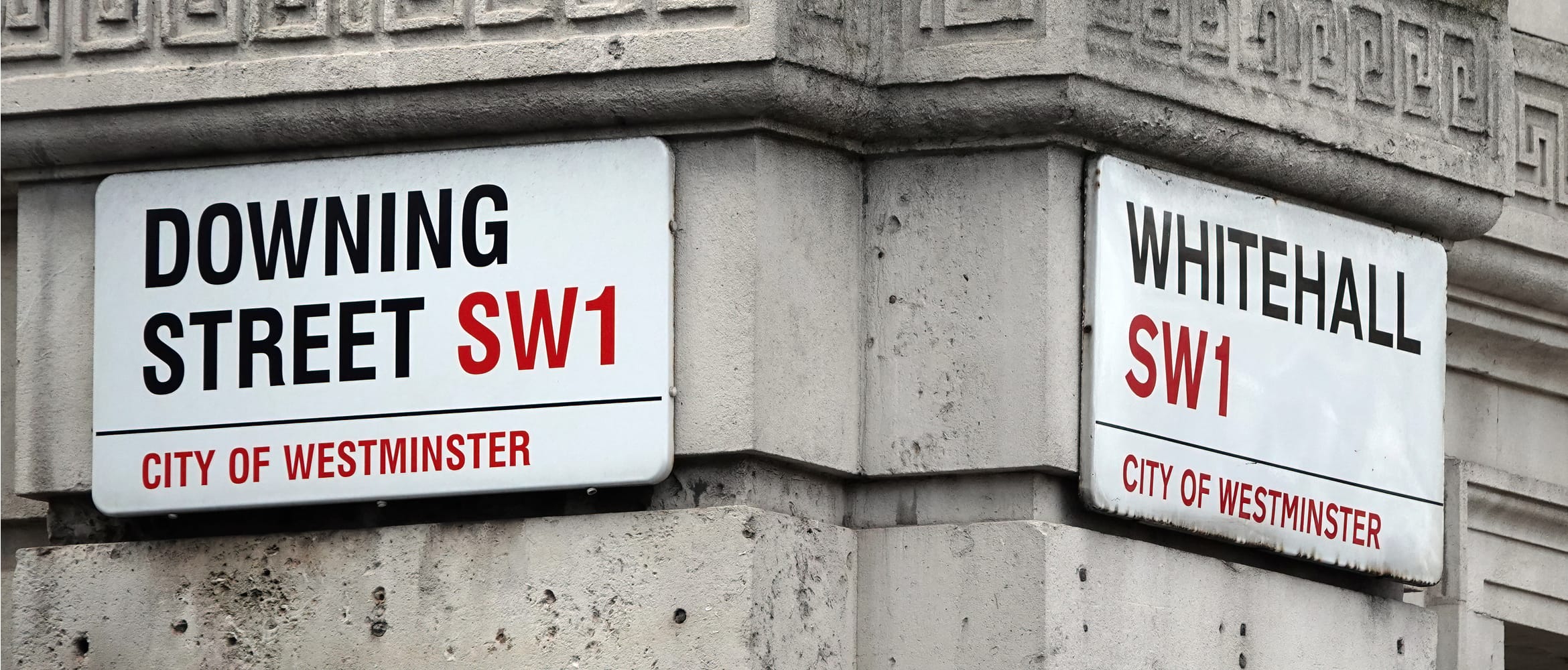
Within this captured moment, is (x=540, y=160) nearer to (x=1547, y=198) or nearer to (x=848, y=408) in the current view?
(x=848, y=408)

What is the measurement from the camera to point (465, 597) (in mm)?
7969

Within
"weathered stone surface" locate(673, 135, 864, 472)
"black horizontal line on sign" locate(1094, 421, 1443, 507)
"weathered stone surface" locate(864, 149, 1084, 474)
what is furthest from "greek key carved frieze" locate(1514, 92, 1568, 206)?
"weathered stone surface" locate(673, 135, 864, 472)

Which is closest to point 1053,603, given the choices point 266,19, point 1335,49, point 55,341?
point 1335,49

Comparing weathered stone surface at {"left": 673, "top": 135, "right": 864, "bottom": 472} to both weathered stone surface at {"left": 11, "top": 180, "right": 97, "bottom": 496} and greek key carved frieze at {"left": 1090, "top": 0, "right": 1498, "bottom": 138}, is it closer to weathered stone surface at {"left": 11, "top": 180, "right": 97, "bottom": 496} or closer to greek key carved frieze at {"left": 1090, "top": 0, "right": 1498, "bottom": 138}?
greek key carved frieze at {"left": 1090, "top": 0, "right": 1498, "bottom": 138}

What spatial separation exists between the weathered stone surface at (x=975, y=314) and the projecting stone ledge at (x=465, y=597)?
0.40 metres

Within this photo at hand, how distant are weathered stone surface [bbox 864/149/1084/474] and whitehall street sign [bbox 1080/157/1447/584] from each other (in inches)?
4.1

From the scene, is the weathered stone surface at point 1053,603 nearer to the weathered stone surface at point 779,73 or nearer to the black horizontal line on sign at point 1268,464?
the black horizontal line on sign at point 1268,464

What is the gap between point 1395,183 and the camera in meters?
8.85

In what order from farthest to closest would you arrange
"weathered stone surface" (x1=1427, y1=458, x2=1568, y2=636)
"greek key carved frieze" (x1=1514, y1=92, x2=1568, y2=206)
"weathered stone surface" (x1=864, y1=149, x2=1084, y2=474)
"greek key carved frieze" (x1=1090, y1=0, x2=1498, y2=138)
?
"greek key carved frieze" (x1=1514, y1=92, x2=1568, y2=206)
"weathered stone surface" (x1=1427, y1=458, x2=1568, y2=636)
"greek key carved frieze" (x1=1090, y1=0, x2=1498, y2=138)
"weathered stone surface" (x1=864, y1=149, x2=1084, y2=474)

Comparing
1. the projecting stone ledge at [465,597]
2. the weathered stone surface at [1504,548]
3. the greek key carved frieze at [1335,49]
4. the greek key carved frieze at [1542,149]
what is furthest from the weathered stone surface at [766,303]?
the greek key carved frieze at [1542,149]

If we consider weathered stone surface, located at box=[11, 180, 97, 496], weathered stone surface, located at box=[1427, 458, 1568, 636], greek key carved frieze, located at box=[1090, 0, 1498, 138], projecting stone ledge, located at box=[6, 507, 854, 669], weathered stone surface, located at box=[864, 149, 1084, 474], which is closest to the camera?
projecting stone ledge, located at box=[6, 507, 854, 669]

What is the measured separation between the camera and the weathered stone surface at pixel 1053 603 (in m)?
7.85

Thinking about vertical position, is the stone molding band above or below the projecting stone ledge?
above

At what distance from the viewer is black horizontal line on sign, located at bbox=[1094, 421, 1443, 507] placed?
8109mm
